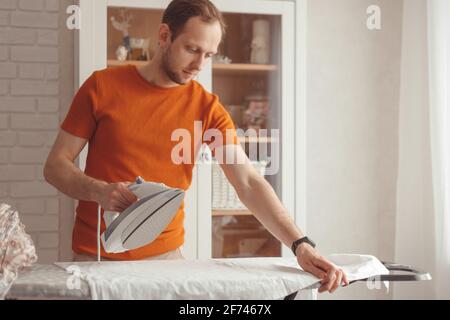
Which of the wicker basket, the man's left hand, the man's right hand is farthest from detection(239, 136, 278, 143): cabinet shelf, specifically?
the man's right hand

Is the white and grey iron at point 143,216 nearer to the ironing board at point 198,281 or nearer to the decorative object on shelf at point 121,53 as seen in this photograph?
the ironing board at point 198,281

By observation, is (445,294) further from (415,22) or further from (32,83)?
(32,83)

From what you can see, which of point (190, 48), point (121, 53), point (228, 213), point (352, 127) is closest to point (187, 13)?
point (190, 48)

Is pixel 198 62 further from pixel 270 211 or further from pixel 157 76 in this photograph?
pixel 270 211

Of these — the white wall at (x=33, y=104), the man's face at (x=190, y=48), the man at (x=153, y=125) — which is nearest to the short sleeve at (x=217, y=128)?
the man at (x=153, y=125)

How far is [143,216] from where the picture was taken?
146 cm

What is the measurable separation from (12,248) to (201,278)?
0.41 meters

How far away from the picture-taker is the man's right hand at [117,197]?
1483mm

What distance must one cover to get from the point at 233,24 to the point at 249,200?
3.12ft

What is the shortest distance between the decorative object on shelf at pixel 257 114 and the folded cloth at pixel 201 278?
99 cm

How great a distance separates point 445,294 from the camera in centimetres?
252

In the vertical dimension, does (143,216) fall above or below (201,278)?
above
